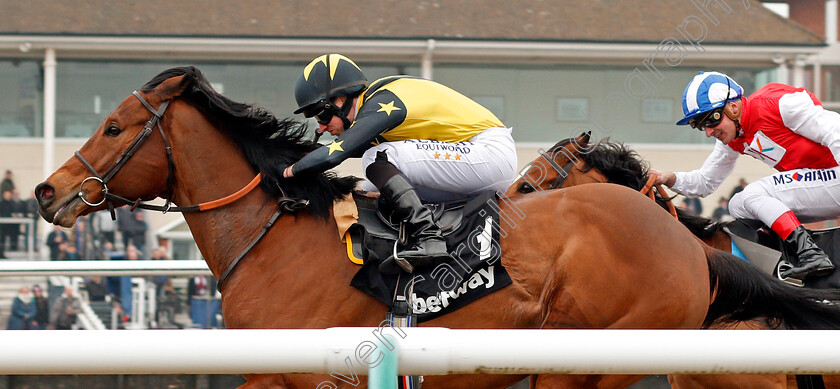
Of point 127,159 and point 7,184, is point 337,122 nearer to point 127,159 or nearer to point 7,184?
point 127,159

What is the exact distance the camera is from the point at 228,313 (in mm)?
3312

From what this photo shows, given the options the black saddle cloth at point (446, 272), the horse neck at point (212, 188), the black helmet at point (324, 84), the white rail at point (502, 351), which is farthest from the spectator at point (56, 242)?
the white rail at point (502, 351)

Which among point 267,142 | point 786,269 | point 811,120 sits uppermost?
point 811,120

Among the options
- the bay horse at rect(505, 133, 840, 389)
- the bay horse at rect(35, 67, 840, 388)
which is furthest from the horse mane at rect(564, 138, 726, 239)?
the bay horse at rect(35, 67, 840, 388)

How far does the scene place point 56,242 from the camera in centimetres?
871

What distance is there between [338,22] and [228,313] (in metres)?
11.4

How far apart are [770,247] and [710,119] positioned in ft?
2.34

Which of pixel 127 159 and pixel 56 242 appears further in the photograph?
pixel 56 242

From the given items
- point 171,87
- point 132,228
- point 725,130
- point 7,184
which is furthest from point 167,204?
point 7,184

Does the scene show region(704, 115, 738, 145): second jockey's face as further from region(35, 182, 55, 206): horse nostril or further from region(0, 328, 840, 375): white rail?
region(35, 182, 55, 206): horse nostril

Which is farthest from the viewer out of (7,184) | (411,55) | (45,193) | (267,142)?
(411,55)

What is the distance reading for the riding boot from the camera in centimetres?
323

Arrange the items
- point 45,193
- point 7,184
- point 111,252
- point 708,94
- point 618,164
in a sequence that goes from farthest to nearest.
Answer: point 7,184 < point 111,252 < point 618,164 < point 708,94 < point 45,193

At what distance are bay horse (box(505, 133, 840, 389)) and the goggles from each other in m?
0.47
